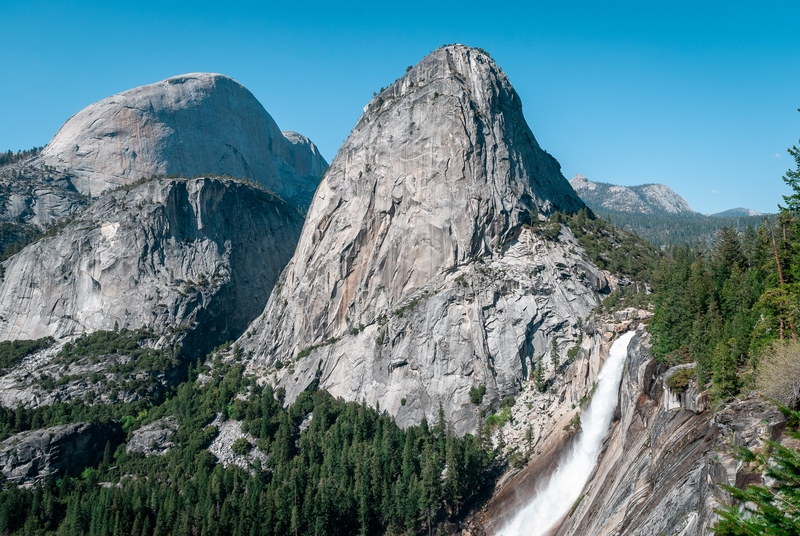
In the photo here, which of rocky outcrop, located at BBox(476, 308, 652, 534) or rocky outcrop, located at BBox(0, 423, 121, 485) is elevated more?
rocky outcrop, located at BBox(476, 308, 652, 534)

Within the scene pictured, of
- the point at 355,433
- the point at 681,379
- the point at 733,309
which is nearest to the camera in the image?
the point at 681,379

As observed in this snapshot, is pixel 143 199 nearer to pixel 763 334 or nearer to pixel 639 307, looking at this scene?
pixel 639 307

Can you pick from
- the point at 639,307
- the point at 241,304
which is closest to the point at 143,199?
the point at 241,304

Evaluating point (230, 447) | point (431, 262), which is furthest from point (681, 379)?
point (230, 447)

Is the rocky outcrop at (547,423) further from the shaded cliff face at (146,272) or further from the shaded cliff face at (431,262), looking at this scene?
the shaded cliff face at (146,272)

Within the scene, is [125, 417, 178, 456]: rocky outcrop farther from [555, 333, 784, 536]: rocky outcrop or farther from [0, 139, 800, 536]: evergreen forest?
[555, 333, 784, 536]: rocky outcrop

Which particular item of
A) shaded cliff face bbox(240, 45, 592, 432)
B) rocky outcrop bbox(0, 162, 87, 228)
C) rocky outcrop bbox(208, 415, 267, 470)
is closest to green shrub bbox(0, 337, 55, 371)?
rocky outcrop bbox(0, 162, 87, 228)

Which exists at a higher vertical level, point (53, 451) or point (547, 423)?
point (547, 423)

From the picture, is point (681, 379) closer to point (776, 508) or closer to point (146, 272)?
point (776, 508)
